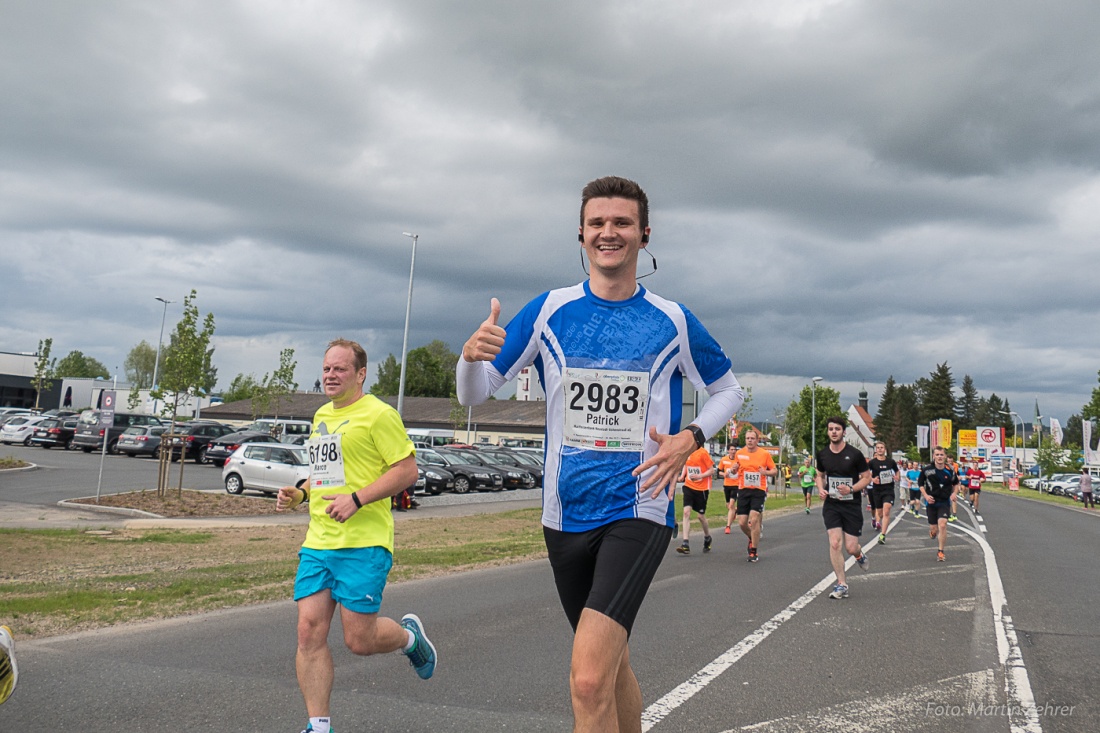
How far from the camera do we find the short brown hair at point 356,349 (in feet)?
15.3

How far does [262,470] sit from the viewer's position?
2273 centimetres

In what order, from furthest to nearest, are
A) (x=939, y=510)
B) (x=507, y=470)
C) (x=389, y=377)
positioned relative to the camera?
(x=389, y=377) → (x=507, y=470) → (x=939, y=510)

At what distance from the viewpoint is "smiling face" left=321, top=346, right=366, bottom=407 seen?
Result: 452cm

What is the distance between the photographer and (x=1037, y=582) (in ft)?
37.0

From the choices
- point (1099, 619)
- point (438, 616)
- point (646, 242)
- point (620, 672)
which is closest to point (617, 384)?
point (646, 242)

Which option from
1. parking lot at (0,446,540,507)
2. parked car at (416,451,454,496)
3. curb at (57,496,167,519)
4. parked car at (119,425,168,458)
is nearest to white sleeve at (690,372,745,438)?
curb at (57,496,167,519)

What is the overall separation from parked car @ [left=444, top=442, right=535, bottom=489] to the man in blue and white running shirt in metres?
30.4

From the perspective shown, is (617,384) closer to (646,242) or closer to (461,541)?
(646,242)

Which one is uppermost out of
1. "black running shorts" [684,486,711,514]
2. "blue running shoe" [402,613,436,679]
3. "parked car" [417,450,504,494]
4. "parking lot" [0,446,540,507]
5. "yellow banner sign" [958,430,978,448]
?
"yellow banner sign" [958,430,978,448]

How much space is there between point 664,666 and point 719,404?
10.6 ft

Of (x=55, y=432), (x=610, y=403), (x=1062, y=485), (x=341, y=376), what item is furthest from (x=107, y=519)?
(x=1062, y=485)

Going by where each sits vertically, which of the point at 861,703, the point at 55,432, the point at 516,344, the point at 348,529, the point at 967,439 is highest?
the point at 967,439

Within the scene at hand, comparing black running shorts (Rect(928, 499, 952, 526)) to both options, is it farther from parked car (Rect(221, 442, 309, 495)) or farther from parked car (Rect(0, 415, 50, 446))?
parked car (Rect(0, 415, 50, 446))

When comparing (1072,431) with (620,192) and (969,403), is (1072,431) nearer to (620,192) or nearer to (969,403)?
(969,403)
